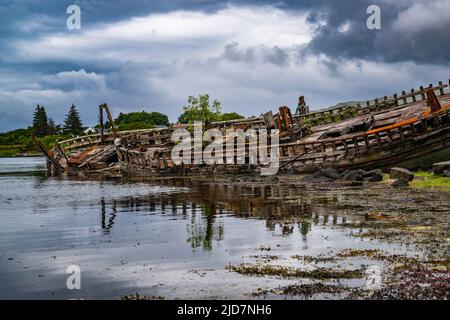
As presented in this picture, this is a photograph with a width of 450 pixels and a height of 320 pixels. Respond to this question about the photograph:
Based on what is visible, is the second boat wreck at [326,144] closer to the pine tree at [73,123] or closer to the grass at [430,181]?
the grass at [430,181]

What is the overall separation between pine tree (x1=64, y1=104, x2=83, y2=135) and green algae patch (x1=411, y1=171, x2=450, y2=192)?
162480 mm

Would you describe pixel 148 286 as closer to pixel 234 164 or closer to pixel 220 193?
pixel 220 193

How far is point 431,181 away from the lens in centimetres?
2802

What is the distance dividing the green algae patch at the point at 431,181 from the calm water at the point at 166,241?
14.3 feet

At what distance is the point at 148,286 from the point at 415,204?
42.6ft

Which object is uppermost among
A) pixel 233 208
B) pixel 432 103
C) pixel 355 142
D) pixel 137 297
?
pixel 432 103

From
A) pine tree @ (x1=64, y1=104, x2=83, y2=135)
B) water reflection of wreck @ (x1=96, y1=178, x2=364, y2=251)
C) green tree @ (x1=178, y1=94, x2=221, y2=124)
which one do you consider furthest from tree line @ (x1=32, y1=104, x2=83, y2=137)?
water reflection of wreck @ (x1=96, y1=178, x2=364, y2=251)

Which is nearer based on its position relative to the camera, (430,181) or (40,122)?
(430,181)

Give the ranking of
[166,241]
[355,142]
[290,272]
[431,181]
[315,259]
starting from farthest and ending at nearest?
[355,142]
[431,181]
[166,241]
[315,259]
[290,272]

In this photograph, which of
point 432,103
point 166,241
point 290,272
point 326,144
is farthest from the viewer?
point 326,144

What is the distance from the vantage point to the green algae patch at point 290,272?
11188 mm

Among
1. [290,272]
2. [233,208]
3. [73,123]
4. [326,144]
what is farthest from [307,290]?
[73,123]

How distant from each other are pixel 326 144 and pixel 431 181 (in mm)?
11760

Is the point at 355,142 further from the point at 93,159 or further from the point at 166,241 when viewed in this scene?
the point at 93,159
